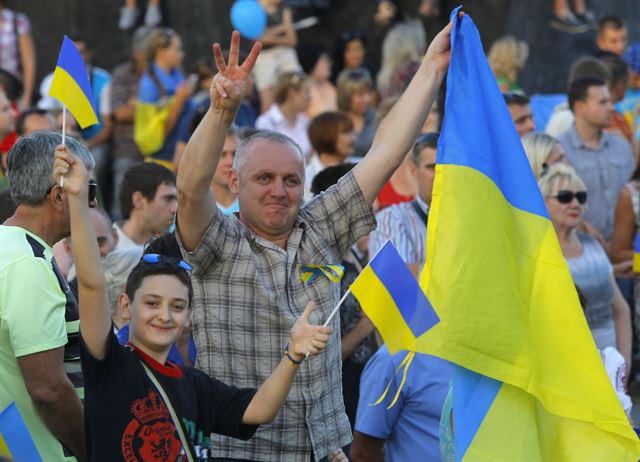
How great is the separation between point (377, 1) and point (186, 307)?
10.9 meters

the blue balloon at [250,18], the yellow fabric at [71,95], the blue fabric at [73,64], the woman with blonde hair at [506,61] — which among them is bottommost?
the yellow fabric at [71,95]

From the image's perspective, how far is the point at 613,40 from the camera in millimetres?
12836

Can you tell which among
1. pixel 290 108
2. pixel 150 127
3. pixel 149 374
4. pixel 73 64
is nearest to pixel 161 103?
pixel 150 127

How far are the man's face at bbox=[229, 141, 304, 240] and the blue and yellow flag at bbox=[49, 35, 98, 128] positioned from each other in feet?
2.01

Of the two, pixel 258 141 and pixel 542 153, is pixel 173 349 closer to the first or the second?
pixel 258 141

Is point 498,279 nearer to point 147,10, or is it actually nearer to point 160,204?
point 160,204

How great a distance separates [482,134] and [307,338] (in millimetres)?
1079

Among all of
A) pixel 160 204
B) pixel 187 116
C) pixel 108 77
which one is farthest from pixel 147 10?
pixel 160 204

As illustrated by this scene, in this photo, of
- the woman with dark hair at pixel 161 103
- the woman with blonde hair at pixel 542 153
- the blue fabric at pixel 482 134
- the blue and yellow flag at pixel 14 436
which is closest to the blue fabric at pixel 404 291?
the blue fabric at pixel 482 134

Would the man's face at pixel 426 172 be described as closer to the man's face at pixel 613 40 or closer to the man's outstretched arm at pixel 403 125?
the man's outstretched arm at pixel 403 125

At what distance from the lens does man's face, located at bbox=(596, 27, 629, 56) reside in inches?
504

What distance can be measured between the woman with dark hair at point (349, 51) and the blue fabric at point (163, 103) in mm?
2535

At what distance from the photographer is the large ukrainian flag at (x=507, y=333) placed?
4270 mm

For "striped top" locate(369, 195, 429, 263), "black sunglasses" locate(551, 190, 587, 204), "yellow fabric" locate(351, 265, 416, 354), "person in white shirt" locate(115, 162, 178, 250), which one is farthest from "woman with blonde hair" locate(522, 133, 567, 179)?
"yellow fabric" locate(351, 265, 416, 354)
